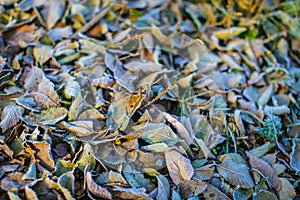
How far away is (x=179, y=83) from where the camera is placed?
125 cm

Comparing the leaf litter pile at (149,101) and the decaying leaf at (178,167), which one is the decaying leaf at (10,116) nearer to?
the leaf litter pile at (149,101)

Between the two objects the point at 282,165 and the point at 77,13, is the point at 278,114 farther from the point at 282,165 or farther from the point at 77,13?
the point at 77,13

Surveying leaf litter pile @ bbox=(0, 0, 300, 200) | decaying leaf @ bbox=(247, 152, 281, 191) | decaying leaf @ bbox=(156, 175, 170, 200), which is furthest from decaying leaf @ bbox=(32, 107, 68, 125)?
decaying leaf @ bbox=(247, 152, 281, 191)

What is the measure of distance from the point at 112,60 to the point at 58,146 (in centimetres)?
35

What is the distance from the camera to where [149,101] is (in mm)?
1141

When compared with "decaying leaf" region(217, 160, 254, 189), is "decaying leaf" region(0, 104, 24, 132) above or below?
above

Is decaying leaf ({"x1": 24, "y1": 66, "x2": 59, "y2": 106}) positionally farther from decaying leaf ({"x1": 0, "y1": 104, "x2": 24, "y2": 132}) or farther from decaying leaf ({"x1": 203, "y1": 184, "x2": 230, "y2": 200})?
decaying leaf ({"x1": 203, "y1": 184, "x2": 230, "y2": 200})

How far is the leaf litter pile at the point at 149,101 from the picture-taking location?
3.34 ft

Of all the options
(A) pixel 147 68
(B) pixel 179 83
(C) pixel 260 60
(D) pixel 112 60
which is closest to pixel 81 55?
(D) pixel 112 60

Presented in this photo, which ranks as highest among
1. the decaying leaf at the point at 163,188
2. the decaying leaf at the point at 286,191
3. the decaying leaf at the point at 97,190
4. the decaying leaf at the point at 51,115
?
the decaying leaf at the point at 51,115

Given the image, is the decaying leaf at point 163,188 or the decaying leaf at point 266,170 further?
the decaying leaf at point 266,170

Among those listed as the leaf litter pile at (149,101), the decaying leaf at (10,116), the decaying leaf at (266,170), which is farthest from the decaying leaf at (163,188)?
the decaying leaf at (10,116)

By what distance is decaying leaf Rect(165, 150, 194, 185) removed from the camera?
1037 mm

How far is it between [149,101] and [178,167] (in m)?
0.21
